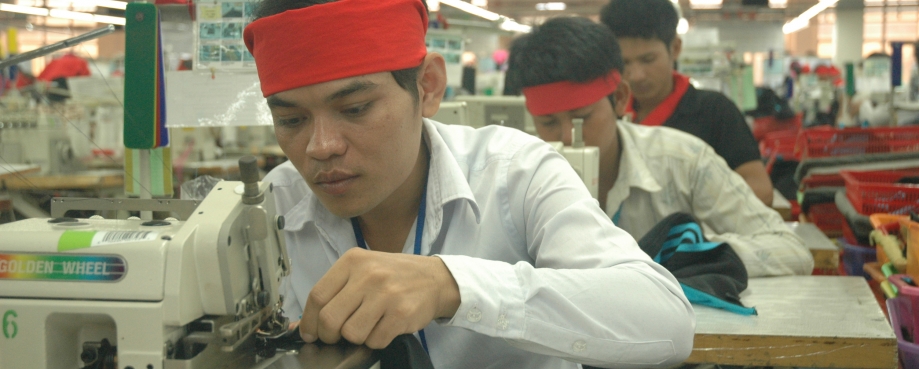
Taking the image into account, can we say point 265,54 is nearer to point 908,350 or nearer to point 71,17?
point 71,17

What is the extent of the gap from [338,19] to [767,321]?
1.12m

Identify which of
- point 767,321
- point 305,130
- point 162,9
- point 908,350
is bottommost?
point 908,350

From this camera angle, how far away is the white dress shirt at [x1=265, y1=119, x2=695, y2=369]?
1.03 metres

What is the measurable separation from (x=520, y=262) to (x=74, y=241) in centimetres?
55

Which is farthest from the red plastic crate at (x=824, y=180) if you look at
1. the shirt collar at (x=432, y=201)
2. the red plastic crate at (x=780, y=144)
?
the shirt collar at (x=432, y=201)

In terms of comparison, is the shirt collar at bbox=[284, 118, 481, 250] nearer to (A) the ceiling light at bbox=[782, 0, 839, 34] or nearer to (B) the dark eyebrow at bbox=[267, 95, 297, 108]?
(B) the dark eyebrow at bbox=[267, 95, 297, 108]

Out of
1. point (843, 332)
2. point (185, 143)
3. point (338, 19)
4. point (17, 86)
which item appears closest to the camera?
point (338, 19)

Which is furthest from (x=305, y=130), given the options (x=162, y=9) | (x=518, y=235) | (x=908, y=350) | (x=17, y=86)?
(x=17, y=86)

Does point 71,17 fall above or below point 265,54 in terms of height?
above

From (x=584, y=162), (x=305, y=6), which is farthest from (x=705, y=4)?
(x=305, y=6)

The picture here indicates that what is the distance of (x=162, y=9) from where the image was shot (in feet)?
5.27

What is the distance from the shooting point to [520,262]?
107 centimetres

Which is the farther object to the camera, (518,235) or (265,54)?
(518,235)

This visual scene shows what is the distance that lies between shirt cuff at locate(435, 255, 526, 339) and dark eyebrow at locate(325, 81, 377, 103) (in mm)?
287
